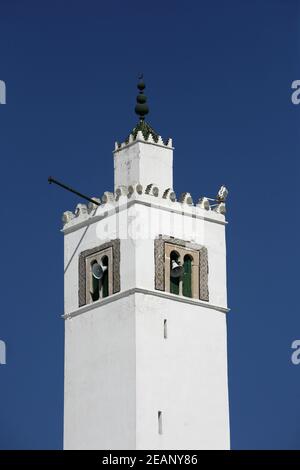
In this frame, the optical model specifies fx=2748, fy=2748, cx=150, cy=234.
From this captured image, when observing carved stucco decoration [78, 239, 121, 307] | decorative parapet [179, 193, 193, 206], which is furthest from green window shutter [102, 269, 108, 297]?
decorative parapet [179, 193, 193, 206]

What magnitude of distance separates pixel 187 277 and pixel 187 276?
0.02 metres

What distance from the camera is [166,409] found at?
57.0 meters

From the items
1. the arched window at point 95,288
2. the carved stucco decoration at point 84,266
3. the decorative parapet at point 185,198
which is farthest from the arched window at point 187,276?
the arched window at point 95,288

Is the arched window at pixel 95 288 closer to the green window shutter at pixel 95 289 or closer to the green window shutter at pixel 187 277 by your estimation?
the green window shutter at pixel 95 289

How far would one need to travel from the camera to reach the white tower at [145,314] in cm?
5703

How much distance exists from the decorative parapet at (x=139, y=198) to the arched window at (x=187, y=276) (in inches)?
43.7

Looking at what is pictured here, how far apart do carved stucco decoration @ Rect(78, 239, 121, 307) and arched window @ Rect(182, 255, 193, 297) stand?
4.87 ft

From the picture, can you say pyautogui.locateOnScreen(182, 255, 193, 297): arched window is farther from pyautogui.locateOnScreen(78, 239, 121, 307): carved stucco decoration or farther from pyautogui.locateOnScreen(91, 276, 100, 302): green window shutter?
pyautogui.locateOnScreen(91, 276, 100, 302): green window shutter

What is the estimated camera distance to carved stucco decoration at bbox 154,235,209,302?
57.9 metres

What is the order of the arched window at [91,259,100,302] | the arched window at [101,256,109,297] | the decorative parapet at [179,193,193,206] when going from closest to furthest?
the arched window at [101,256,109,297] < the arched window at [91,259,100,302] < the decorative parapet at [179,193,193,206]

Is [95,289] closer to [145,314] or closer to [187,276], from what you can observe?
[145,314]

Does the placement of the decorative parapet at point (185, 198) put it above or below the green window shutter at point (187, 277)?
above

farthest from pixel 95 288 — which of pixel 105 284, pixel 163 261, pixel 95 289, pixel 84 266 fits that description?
pixel 163 261
